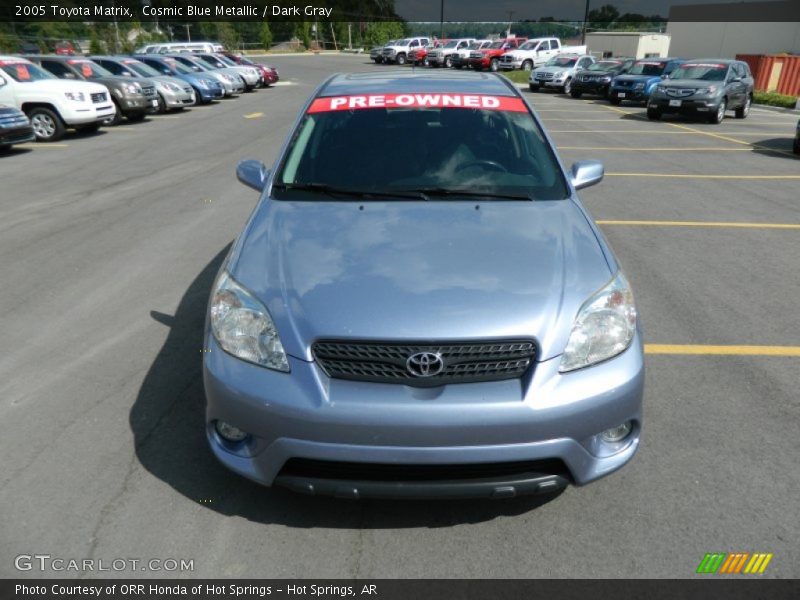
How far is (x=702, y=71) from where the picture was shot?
18.7 metres

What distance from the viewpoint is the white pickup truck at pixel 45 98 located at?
13820mm

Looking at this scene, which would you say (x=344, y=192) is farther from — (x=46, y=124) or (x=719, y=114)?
(x=719, y=114)

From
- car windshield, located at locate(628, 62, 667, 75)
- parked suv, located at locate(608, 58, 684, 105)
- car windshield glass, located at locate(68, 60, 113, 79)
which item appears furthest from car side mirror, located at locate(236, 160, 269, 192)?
car windshield, located at locate(628, 62, 667, 75)

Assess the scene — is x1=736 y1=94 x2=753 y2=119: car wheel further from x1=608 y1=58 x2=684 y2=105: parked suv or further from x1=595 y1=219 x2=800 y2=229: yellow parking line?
Result: x1=595 y1=219 x2=800 y2=229: yellow parking line

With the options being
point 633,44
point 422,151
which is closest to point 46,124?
point 422,151

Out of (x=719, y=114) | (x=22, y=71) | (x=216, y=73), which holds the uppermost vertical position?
(x=22, y=71)

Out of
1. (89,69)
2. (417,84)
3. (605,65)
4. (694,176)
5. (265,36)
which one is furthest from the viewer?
(265,36)

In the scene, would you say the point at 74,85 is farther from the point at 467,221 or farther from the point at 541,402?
the point at 541,402

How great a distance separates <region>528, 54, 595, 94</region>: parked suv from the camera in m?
27.5

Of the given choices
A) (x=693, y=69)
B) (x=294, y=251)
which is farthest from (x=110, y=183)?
(x=693, y=69)

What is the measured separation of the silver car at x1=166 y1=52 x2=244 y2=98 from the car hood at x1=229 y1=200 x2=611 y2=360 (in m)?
22.0

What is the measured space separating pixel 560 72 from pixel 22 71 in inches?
821

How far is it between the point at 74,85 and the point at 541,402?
15197 mm

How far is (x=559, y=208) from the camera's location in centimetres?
343
